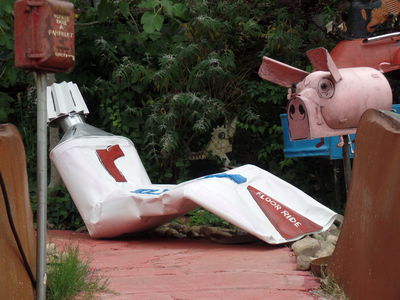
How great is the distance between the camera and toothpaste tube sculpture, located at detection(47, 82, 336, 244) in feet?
15.7

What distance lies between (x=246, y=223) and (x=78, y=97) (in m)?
2.09

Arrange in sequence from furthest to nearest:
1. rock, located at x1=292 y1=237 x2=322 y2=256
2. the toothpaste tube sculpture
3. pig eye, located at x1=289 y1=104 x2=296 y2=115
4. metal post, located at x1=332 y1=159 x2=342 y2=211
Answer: metal post, located at x1=332 y1=159 x2=342 y2=211 → the toothpaste tube sculpture → pig eye, located at x1=289 y1=104 x2=296 y2=115 → rock, located at x1=292 y1=237 x2=322 y2=256

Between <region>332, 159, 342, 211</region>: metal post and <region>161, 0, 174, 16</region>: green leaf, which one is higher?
<region>161, 0, 174, 16</region>: green leaf

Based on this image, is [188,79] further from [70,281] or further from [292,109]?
[70,281]

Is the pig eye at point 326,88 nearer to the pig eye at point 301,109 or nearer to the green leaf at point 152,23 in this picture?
the pig eye at point 301,109

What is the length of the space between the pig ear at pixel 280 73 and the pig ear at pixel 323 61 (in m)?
0.21

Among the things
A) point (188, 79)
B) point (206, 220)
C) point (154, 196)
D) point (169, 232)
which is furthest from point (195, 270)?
point (188, 79)

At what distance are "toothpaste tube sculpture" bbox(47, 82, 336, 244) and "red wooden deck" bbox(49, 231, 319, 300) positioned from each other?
0.15 metres

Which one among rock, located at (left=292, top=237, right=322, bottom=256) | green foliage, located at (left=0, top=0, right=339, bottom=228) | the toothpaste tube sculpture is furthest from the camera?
green foliage, located at (left=0, top=0, right=339, bottom=228)

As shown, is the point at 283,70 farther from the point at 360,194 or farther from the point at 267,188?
the point at 360,194

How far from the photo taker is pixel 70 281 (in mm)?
3076

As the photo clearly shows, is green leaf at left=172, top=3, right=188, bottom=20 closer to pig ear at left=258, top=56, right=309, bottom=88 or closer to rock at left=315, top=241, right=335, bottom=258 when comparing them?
pig ear at left=258, top=56, right=309, bottom=88

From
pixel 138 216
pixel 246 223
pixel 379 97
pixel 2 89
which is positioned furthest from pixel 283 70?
pixel 2 89

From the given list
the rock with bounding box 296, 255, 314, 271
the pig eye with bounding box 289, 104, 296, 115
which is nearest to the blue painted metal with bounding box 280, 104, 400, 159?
the pig eye with bounding box 289, 104, 296, 115
